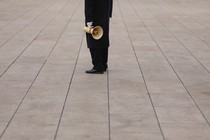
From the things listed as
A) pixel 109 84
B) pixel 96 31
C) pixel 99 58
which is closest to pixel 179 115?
pixel 109 84

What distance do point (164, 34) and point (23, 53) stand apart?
3998mm

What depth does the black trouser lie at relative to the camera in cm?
755

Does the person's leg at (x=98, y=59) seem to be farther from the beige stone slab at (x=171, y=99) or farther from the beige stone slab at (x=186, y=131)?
the beige stone slab at (x=186, y=131)

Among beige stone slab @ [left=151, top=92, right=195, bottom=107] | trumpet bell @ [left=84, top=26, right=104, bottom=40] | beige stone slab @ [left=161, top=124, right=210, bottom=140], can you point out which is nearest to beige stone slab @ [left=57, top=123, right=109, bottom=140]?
beige stone slab @ [left=161, top=124, right=210, bottom=140]

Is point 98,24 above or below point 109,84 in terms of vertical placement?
above

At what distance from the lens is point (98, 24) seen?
7.42 m

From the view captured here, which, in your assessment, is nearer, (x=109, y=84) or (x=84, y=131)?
(x=84, y=131)

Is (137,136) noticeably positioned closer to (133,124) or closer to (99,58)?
(133,124)

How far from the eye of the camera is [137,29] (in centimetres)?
1214

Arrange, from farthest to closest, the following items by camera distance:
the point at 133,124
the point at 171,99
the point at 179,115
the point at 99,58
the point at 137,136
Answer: the point at 99,58, the point at 171,99, the point at 179,115, the point at 133,124, the point at 137,136

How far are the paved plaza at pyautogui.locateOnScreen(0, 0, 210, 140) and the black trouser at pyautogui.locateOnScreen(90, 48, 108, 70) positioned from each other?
18cm

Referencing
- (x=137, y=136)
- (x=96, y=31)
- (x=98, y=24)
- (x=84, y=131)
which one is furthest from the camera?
(x=98, y=24)

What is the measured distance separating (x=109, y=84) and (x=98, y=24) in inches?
42.2

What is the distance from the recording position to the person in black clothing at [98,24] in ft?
23.8
